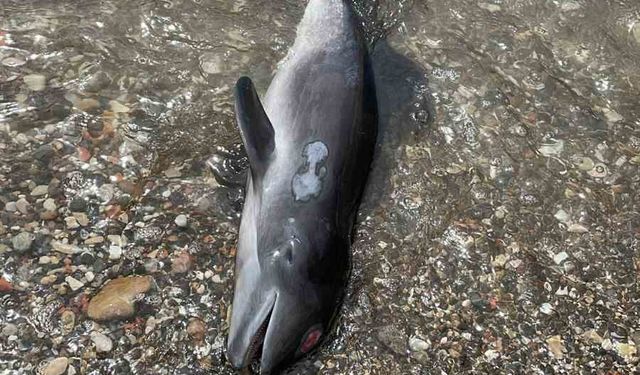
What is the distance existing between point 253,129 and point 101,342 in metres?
1.43

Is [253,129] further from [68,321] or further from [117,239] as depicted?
[68,321]

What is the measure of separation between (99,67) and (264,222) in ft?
6.28

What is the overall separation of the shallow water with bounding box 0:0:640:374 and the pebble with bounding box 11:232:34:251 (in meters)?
0.02

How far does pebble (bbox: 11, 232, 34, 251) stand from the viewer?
13.1ft

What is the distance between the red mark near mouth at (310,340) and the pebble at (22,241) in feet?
5.48

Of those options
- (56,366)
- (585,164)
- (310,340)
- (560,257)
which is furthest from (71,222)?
(585,164)

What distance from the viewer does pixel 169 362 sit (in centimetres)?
370

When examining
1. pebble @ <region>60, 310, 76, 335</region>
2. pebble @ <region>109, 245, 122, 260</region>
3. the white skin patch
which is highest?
the white skin patch

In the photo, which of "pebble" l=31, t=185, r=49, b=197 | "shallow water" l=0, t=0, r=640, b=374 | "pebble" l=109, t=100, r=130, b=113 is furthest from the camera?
"pebble" l=109, t=100, r=130, b=113

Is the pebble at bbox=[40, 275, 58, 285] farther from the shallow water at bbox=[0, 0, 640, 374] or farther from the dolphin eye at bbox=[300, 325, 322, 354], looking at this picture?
the dolphin eye at bbox=[300, 325, 322, 354]

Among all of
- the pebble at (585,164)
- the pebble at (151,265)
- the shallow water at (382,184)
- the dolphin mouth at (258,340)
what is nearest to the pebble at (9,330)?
the shallow water at (382,184)

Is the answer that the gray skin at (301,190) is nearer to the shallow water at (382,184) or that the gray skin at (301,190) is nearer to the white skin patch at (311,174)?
the white skin patch at (311,174)

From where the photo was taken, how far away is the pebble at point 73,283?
387 cm

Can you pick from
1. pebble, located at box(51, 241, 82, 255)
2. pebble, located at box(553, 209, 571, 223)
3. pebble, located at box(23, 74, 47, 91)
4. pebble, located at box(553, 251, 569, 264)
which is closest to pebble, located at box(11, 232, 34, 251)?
pebble, located at box(51, 241, 82, 255)
